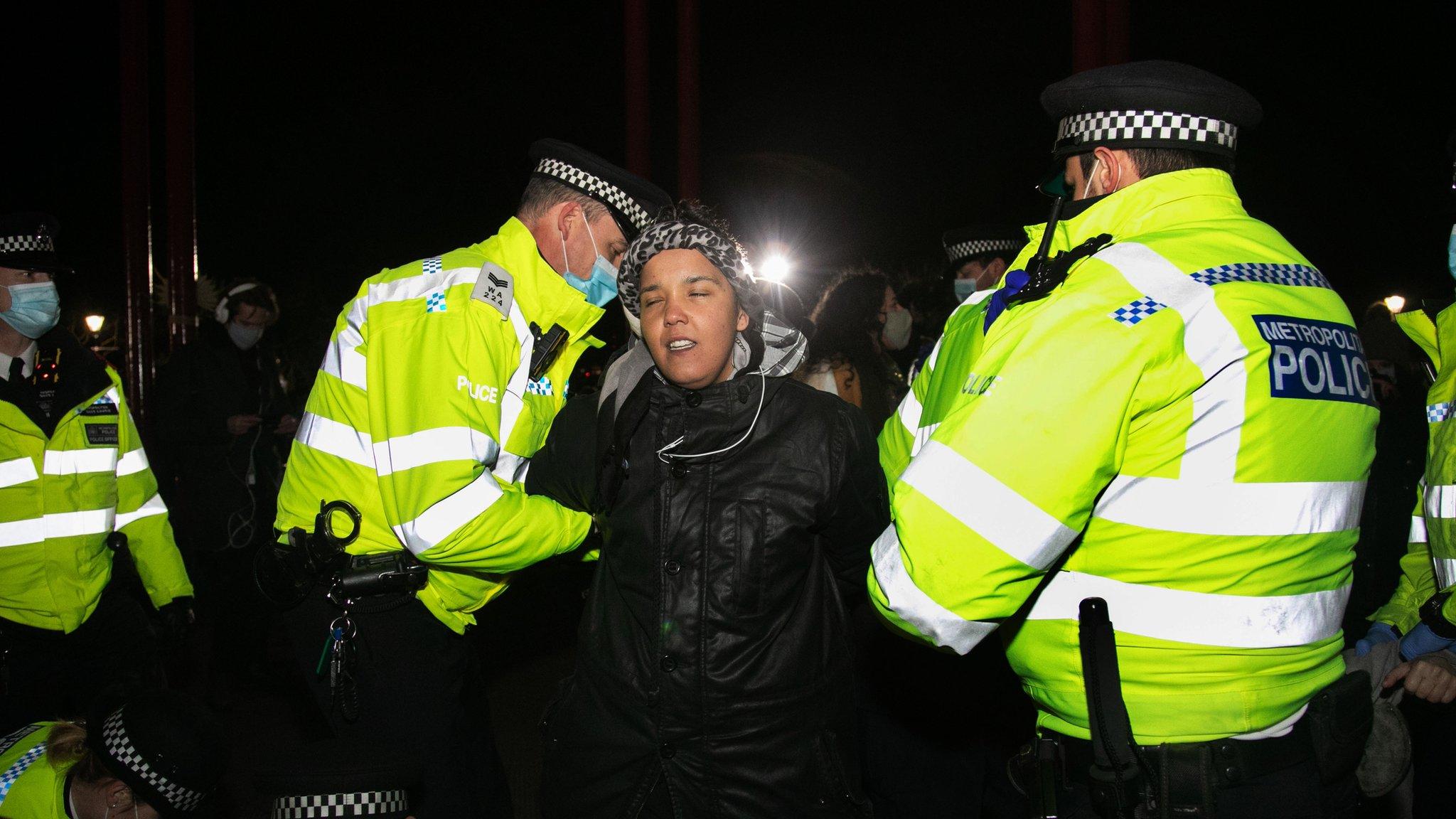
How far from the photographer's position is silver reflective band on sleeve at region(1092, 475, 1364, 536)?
1819 millimetres

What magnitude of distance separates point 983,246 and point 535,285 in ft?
9.29

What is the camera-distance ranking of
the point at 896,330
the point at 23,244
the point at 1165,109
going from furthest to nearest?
the point at 896,330 → the point at 23,244 → the point at 1165,109

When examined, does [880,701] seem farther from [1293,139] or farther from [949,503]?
[1293,139]

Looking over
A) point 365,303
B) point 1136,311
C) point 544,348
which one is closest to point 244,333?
point 365,303

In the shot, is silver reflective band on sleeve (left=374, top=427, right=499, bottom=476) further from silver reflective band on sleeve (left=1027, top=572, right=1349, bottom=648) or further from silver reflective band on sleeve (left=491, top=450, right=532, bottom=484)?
silver reflective band on sleeve (left=1027, top=572, right=1349, bottom=648)

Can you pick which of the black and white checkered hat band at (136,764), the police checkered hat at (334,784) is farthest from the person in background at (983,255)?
the black and white checkered hat band at (136,764)

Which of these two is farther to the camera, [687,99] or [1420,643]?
[687,99]

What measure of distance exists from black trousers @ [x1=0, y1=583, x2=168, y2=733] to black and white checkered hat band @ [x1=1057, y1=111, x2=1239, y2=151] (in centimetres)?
344

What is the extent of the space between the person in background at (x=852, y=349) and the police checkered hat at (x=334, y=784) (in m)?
2.59

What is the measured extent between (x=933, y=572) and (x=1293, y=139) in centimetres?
1534

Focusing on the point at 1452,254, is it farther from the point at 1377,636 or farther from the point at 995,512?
the point at 995,512

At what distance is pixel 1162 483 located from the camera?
1847 millimetres

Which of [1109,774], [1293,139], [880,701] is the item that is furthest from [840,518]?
[1293,139]

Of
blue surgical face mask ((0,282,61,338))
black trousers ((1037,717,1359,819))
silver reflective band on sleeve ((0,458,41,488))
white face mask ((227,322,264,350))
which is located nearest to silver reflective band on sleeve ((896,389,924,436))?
black trousers ((1037,717,1359,819))
